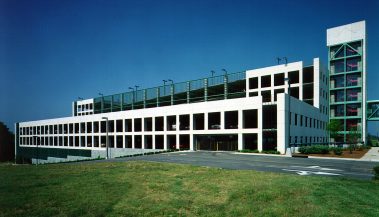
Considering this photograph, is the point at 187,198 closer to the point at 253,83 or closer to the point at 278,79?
the point at 278,79

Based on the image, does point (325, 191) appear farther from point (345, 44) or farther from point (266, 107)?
point (345, 44)

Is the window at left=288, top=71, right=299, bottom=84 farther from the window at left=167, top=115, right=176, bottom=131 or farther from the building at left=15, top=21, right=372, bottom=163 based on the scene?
the window at left=167, top=115, right=176, bottom=131

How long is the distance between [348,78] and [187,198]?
7925 centimetres

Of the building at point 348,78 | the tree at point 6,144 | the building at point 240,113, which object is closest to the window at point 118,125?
the building at point 240,113

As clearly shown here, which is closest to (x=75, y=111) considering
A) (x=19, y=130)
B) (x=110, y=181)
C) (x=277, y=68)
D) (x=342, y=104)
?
(x=19, y=130)

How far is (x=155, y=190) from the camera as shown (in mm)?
11422

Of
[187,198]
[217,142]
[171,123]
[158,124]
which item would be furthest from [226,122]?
[187,198]

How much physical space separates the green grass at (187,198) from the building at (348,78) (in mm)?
70544

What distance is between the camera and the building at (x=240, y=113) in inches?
1864

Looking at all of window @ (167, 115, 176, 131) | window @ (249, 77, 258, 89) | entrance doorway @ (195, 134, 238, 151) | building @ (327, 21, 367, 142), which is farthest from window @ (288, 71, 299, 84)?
window @ (167, 115, 176, 131)

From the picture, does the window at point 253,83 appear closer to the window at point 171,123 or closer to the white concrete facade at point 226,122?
the white concrete facade at point 226,122

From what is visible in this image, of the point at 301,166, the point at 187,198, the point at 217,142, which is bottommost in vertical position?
the point at 217,142

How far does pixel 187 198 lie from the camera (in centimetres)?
1002

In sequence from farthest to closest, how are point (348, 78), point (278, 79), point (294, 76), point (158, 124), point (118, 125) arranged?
point (348, 78) < point (118, 125) < point (158, 124) < point (278, 79) < point (294, 76)
